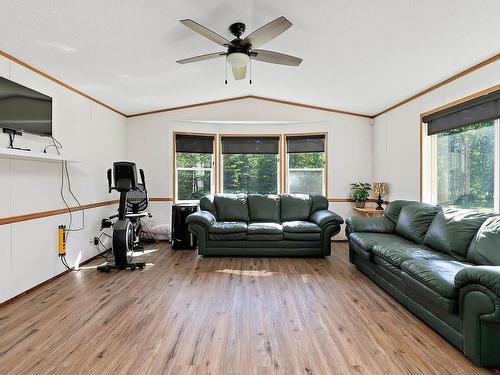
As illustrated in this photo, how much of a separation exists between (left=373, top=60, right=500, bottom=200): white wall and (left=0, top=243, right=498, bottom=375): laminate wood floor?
1.96m

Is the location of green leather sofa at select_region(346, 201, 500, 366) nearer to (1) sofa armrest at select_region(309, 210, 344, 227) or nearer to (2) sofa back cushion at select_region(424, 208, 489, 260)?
(2) sofa back cushion at select_region(424, 208, 489, 260)

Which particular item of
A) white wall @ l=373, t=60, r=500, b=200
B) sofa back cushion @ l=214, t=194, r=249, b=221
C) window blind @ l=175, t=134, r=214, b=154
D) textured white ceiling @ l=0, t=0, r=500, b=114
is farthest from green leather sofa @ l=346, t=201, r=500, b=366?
window blind @ l=175, t=134, r=214, b=154

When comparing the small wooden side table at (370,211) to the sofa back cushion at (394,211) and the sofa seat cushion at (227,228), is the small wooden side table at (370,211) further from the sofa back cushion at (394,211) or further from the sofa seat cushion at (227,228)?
the sofa seat cushion at (227,228)

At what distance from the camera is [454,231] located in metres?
2.75

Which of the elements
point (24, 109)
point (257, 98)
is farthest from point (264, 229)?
point (24, 109)

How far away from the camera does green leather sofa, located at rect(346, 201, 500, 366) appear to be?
1.76m

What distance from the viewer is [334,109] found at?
541cm

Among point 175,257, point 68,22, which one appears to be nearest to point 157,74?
point 68,22

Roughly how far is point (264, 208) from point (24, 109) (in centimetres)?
356

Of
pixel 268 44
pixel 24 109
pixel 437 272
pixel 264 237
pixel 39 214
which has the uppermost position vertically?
pixel 268 44

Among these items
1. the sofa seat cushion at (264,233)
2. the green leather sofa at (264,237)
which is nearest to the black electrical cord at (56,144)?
the green leather sofa at (264,237)

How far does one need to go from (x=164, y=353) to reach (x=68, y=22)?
2.85 meters

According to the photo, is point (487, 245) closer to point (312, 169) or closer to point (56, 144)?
point (312, 169)

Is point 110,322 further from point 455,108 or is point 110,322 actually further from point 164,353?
point 455,108
